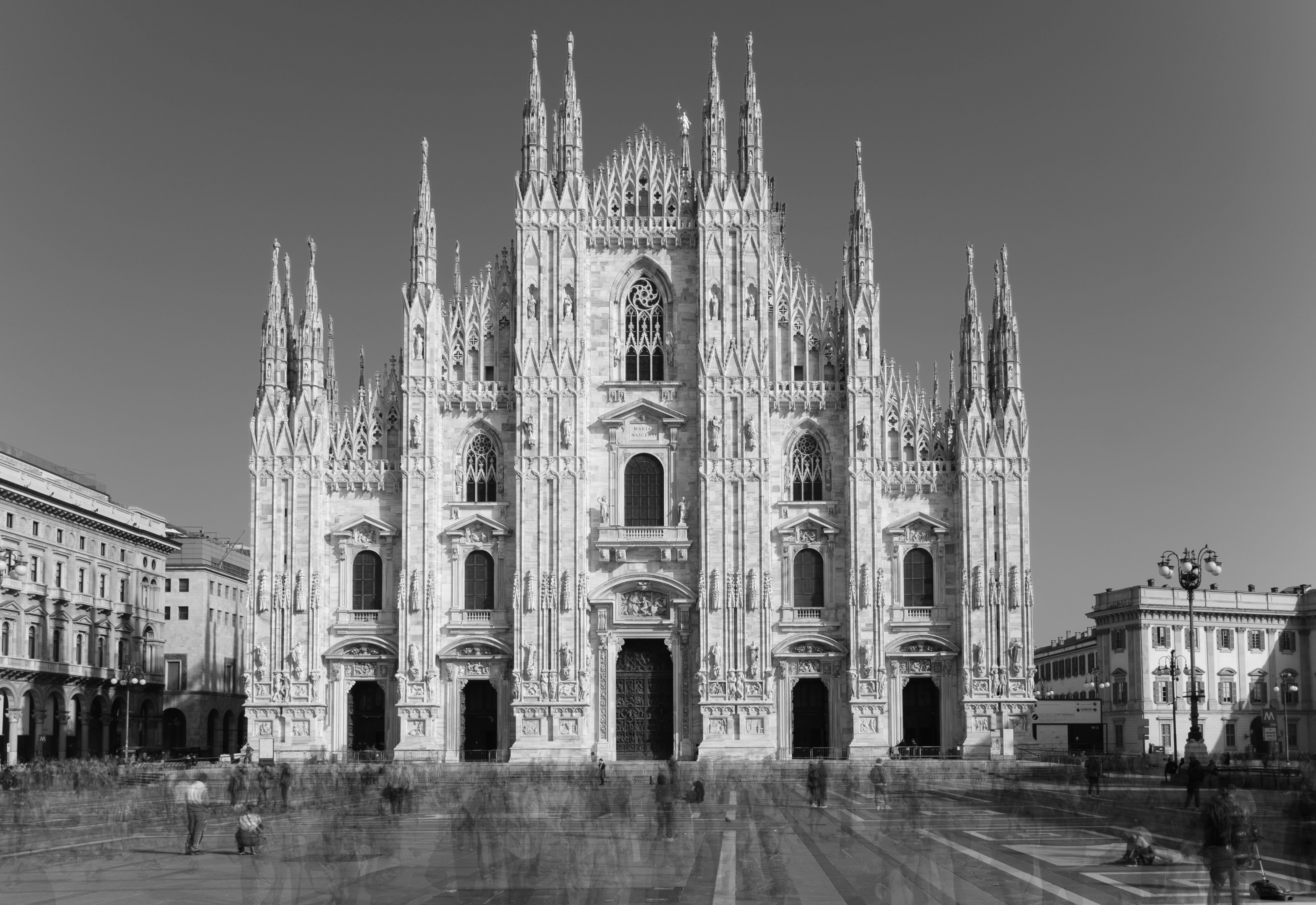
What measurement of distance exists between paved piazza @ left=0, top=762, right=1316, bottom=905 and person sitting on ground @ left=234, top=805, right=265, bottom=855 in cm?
21

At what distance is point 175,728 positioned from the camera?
9550 centimetres

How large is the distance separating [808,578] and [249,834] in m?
35.7

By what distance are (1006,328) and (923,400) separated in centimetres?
430

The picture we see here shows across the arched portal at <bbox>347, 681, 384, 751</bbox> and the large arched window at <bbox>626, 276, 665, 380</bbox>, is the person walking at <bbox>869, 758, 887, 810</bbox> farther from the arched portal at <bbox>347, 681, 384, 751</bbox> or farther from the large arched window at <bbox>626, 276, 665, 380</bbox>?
the arched portal at <bbox>347, 681, 384, 751</bbox>

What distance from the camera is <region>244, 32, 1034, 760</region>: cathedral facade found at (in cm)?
5978

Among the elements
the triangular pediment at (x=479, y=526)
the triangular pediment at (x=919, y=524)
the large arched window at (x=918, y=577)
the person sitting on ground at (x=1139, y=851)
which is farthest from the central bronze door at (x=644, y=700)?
the person sitting on ground at (x=1139, y=851)

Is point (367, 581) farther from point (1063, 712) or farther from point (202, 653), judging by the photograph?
point (202, 653)

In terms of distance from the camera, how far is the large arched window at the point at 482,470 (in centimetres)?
6172

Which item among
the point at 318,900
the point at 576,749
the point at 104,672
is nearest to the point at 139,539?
the point at 104,672

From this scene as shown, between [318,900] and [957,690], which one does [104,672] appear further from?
[318,900]

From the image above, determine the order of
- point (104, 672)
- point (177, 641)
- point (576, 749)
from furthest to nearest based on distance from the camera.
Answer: point (177, 641), point (104, 672), point (576, 749)

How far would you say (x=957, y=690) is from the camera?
198 feet

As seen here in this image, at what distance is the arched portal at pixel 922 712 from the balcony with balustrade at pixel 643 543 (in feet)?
33.4

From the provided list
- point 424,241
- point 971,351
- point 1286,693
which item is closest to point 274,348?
point 424,241
